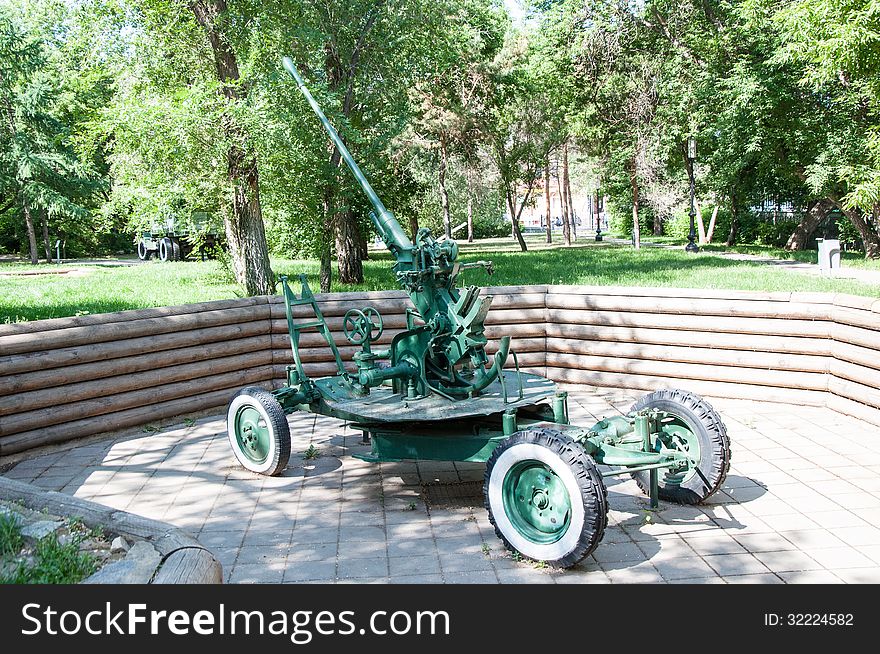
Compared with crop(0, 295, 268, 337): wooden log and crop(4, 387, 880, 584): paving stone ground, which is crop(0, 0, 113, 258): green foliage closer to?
crop(0, 295, 268, 337): wooden log

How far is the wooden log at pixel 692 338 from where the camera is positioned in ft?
27.0

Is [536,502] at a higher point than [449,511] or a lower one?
higher

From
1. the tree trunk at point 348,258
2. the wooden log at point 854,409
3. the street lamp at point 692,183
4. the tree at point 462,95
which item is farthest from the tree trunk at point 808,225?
the wooden log at point 854,409

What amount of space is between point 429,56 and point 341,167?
351 cm

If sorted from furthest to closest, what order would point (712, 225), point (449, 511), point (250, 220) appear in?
point (712, 225), point (250, 220), point (449, 511)

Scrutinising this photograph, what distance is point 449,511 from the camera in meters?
5.96

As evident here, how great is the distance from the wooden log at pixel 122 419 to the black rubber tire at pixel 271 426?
1.85 metres

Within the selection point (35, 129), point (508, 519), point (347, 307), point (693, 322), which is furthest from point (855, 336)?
point (35, 129)

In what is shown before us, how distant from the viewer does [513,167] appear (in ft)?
98.5

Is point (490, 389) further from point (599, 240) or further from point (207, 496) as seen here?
point (599, 240)

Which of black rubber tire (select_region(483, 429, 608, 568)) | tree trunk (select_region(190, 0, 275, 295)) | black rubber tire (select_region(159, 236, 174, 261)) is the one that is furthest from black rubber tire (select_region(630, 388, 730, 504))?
black rubber tire (select_region(159, 236, 174, 261))

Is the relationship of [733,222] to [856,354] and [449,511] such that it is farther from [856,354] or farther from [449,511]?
[449,511]

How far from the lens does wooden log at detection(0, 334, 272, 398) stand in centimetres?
738

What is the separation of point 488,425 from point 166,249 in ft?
86.0
